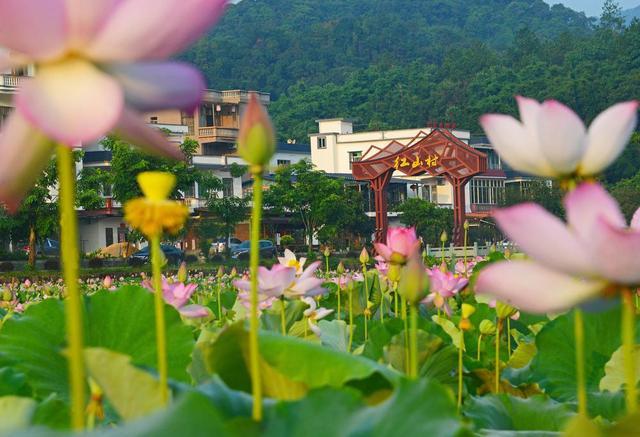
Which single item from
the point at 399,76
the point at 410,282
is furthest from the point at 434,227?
the point at 399,76

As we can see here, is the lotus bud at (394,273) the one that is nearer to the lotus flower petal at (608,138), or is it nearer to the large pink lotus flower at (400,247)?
the large pink lotus flower at (400,247)

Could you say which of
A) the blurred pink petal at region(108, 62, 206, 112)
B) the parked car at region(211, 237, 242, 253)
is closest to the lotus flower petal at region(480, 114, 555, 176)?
the blurred pink petal at region(108, 62, 206, 112)

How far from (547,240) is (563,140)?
0.18 m

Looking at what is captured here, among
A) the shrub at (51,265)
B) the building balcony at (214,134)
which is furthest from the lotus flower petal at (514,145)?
the building balcony at (214,134)

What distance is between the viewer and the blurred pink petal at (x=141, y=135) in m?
0.51

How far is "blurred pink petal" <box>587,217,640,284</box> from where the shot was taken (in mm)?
497

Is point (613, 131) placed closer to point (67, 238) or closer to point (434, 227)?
point (67, 238)

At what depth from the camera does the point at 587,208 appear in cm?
54

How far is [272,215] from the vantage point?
35.0 metres

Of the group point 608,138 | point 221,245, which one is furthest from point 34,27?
point 221,245

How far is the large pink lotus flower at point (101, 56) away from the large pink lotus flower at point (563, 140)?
9.4 inches

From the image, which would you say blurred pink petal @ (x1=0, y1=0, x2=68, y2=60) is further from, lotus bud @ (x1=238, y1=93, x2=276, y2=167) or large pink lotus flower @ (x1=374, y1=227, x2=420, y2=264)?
large pink lotus flower @ (x1=374, y1=227, x2=420, y2=264)

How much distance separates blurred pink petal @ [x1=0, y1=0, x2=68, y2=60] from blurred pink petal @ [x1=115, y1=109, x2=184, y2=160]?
44mm

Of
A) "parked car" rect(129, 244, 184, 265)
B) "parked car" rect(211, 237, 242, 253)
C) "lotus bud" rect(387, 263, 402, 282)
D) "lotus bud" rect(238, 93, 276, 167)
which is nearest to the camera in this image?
"lotus bud" rect(238, 93, 276, 167)
